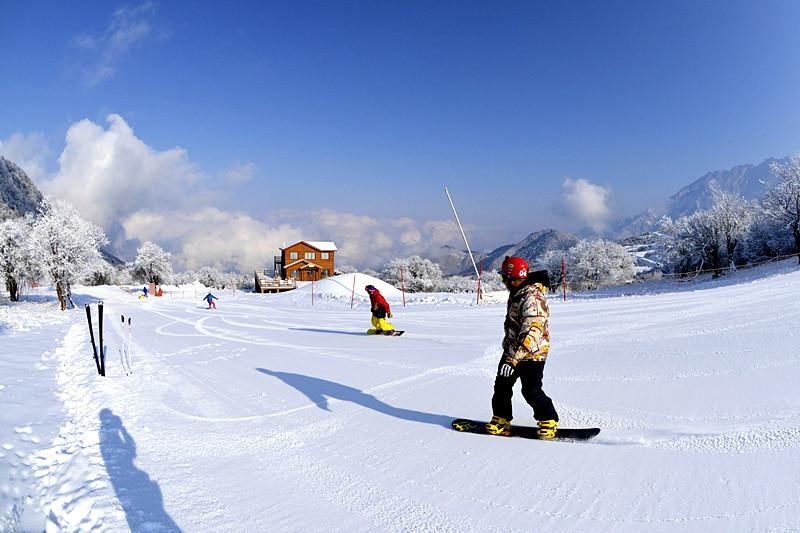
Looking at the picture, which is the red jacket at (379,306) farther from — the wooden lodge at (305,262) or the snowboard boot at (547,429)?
the wooden lodge at (305,262)

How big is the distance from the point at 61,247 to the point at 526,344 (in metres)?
45.5

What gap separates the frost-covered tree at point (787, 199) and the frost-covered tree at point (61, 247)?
209ft

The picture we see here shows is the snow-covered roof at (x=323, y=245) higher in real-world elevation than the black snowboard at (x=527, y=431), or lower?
higher

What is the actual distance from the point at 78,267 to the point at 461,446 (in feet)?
146

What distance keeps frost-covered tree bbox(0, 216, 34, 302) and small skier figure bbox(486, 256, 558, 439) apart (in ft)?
162

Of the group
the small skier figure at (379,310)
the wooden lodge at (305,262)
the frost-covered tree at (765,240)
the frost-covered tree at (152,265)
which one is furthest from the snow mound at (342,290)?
the frost-covered tree at (152,265)

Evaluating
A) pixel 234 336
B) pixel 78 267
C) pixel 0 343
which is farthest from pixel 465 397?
pixel 78 267

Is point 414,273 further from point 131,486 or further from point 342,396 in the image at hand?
point 131,486

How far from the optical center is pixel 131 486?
414 cm

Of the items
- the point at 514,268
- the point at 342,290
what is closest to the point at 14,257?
the point at 342,290

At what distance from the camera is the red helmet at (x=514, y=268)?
473 cm

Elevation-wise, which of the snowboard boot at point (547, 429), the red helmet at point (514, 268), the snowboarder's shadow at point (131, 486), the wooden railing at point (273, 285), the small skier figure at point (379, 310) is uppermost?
the wooden railing at point (273, 285)

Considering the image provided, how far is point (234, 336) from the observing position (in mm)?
15180

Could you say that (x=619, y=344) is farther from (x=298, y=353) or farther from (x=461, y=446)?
(x=298, y=353)
